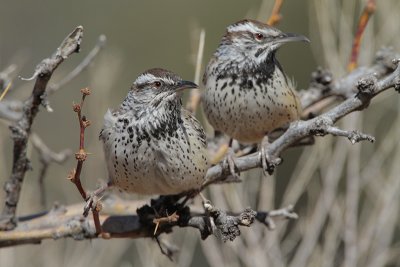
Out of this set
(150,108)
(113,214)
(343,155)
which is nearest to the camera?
(150,108)

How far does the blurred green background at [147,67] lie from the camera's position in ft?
11.7

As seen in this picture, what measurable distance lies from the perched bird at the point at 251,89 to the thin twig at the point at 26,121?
907mm

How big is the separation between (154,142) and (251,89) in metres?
0.73

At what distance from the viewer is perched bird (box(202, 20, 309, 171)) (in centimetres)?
340

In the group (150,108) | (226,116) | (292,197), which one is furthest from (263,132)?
(150,108)

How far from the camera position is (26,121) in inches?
114

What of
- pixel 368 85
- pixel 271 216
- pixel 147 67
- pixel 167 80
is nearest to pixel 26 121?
pixel 167 80

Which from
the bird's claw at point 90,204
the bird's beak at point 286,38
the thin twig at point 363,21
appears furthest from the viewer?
the thin twig at point 363,21

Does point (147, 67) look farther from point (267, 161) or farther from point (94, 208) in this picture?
point (94, 208)

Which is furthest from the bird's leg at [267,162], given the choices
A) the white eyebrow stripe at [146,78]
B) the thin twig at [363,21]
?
the thin twig at [363,21]

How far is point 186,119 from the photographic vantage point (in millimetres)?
3008

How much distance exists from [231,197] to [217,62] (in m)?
0.65

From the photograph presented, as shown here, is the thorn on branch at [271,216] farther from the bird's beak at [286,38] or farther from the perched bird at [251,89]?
the bird's beak at [286,38]

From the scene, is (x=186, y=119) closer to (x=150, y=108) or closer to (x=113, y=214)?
(x=150, y=108)
